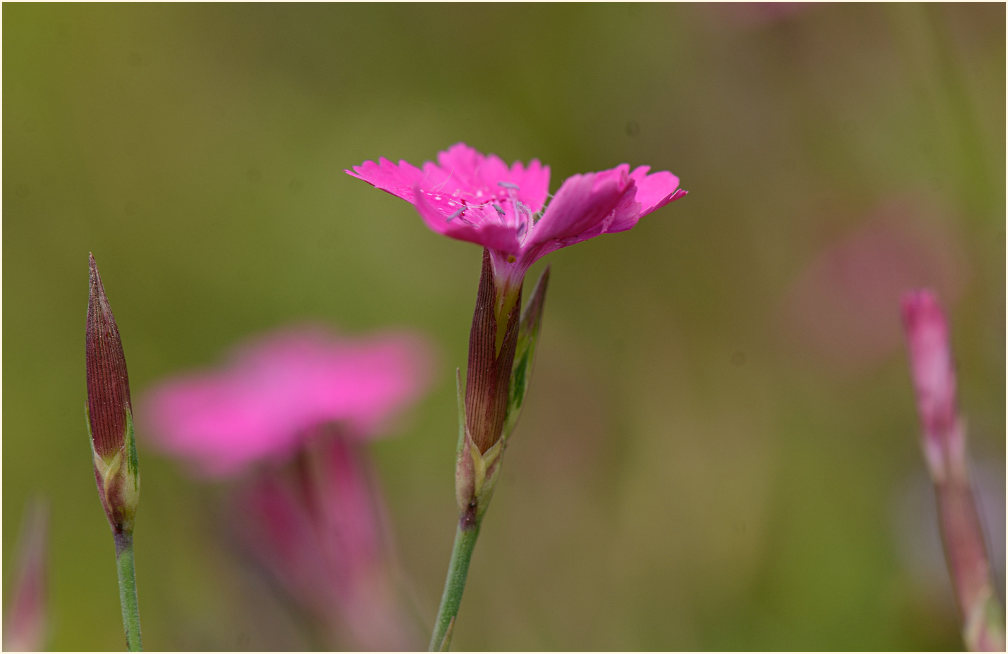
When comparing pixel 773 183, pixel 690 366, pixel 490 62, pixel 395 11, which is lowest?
pixel 690 366

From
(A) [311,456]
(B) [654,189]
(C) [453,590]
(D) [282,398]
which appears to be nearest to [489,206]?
(B) [654,189]

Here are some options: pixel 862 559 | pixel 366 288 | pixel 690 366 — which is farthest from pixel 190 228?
pixel 862 559

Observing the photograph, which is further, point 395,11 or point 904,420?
point 395,11

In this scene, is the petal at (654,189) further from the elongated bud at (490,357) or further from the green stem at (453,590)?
the green stem at (453,590)

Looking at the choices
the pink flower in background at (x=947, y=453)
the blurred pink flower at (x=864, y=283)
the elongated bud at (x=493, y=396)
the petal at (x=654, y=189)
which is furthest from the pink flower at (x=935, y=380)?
the blurred pink flower at (x=864, y=283)

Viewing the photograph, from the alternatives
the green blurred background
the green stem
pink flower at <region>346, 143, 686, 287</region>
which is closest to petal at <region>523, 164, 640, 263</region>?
pink flower at <region>346, 143, 686, 287</region>

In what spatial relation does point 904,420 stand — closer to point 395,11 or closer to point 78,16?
point 395,11

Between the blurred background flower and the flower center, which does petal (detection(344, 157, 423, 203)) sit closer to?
the flower center
